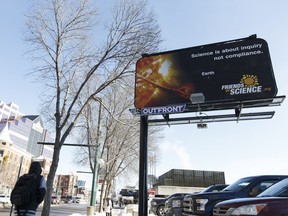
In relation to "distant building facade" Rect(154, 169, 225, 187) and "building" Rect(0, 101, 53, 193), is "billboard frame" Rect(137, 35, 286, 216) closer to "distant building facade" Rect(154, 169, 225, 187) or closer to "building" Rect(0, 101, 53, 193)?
"distant building facade" Rect(154, 169, 225, 187)

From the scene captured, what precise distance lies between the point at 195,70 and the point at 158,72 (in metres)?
1.42

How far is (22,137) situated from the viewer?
382 feet

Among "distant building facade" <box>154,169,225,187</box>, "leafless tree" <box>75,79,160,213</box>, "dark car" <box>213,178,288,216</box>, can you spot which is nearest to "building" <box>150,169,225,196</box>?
"distant building facade" <box>154,169,225,187</box>

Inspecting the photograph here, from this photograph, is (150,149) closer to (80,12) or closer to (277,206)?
(80,12)

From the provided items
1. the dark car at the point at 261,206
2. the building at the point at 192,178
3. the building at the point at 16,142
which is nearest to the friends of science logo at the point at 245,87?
the dark car at the point at 261,206

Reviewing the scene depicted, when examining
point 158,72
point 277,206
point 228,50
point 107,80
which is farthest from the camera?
point 107,80

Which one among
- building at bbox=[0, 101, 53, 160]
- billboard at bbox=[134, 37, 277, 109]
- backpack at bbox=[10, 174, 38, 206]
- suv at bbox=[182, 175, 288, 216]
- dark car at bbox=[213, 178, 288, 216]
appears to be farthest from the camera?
building at bbox=[0, 101, 53, 160]

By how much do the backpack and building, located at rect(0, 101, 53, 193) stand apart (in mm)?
61549

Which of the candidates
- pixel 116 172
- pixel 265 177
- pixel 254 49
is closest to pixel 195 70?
pixel 254 49

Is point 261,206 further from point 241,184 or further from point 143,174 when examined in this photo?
point 143,174

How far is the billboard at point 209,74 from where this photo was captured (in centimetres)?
923

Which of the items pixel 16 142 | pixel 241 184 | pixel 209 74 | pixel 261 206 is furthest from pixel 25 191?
pixel 16 142

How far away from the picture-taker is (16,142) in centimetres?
11006

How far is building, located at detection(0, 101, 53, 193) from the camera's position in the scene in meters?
67.4
